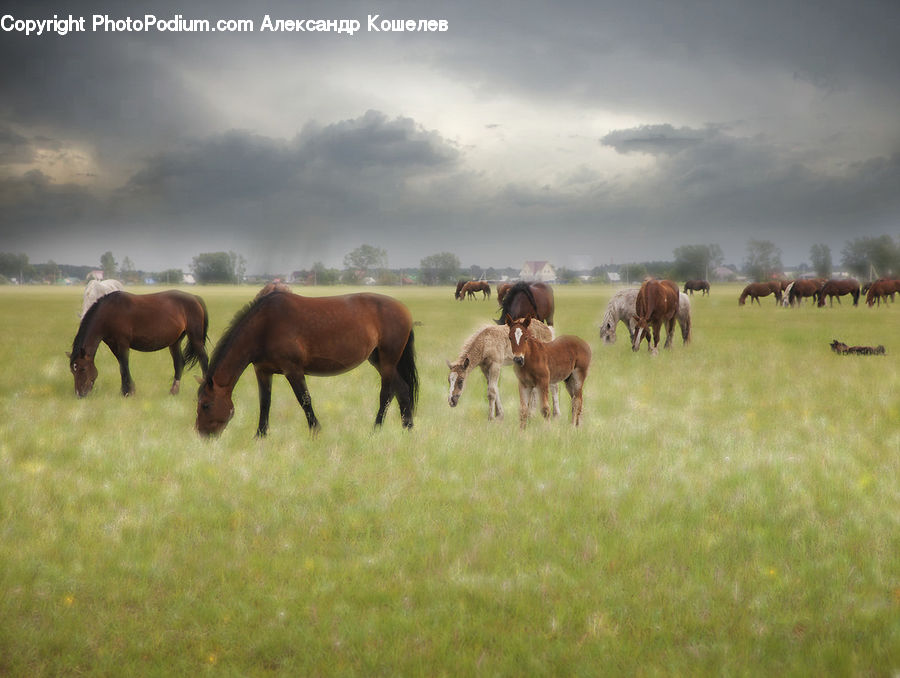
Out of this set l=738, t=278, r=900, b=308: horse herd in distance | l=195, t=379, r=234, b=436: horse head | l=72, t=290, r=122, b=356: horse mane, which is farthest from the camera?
l=738, t=278, r=900, b=308: horse herd in distance

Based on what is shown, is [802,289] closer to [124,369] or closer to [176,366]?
[176,366]

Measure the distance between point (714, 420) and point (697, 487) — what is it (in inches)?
168

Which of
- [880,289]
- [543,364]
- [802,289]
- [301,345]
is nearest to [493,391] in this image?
[543,364]

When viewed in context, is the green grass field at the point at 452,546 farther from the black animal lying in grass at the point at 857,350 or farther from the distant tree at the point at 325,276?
the distant tree at the point at 325,276

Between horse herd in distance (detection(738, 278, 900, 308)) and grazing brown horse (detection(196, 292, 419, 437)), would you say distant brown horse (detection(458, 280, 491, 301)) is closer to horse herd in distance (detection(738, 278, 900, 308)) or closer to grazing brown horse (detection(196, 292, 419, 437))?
horse herd in distance (detection(738, 278, 900, 308))

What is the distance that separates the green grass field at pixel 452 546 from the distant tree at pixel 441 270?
436 ft

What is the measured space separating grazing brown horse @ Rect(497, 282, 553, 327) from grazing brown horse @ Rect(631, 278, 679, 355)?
2769 millimetres

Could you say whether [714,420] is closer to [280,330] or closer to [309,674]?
[280,330]

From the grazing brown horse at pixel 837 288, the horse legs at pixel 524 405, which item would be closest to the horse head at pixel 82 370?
the horse legs at pixel 524 405

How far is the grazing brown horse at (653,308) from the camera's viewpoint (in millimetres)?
19812

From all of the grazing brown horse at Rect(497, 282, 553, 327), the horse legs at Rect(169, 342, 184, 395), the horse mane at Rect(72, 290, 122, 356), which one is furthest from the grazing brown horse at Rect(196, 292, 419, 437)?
the grazing brown horse at Rect(497, 282, 553, 327)

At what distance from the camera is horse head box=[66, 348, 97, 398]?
12711mm

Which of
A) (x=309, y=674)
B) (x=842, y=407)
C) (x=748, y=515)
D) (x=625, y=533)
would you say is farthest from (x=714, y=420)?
(x=309, y=674)

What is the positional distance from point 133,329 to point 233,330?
17.8 ft
